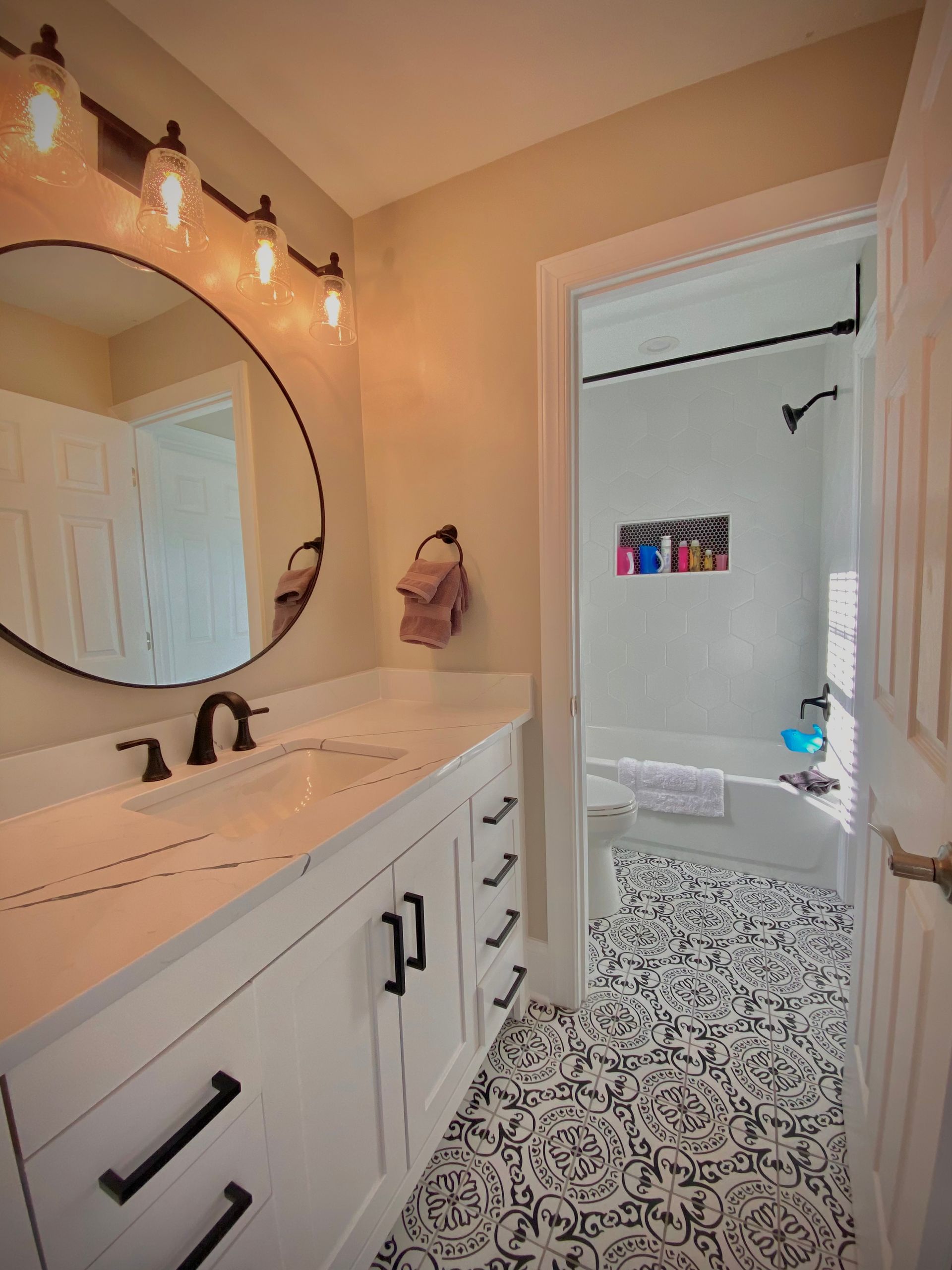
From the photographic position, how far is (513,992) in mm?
1431

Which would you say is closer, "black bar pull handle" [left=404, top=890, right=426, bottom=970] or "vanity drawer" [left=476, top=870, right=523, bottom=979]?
"black bar pull handle" [left=404, top=890, right=426, bottom=970]

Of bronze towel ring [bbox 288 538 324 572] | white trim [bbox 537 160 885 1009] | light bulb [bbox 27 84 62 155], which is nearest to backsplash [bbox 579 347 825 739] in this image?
white trim [bbox 537 160 885 1009]

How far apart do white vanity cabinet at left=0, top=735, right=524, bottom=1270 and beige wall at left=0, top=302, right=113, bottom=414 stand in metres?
0.95

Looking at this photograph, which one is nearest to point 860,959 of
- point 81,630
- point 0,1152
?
point 0,1152

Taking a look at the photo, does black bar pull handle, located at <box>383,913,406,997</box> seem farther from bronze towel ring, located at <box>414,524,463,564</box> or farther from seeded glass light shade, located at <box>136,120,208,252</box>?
seeded glass light shade, located at <box>136,120,208,252</box>

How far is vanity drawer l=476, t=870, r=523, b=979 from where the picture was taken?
1281mm

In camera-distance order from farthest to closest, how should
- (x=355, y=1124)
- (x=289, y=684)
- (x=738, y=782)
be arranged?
(x=738, y=782)
(x=289, y=684)
(x=355, y=1124)

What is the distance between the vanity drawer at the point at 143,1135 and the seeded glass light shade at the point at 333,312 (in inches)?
59.0

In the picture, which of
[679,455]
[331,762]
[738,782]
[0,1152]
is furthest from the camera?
[679,455]

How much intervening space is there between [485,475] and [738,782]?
170 centimetres

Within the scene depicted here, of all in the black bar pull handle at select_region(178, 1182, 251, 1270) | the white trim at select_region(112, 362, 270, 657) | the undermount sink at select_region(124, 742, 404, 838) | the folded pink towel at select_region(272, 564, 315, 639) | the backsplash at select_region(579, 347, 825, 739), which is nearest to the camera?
the black bar pull handle at select_region(178, 1182, 251, 1270)

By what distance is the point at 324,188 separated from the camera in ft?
5.04

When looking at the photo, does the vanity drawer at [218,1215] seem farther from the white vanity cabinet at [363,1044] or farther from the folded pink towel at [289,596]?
the folded pink towel at [289,596]

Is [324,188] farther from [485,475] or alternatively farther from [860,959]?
[860,959]
